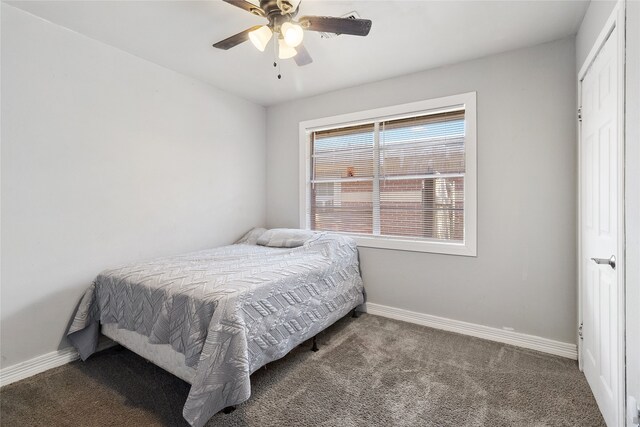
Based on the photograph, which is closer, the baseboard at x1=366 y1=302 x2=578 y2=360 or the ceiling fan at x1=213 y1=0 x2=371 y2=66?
the ceiling fan at x1=213 y1=0 x2=371 y2=66

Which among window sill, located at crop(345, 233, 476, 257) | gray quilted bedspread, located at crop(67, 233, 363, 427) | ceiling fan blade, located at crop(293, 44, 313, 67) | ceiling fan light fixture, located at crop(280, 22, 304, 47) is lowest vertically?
gray quilted bedspread, located at crop(67, 233, 363, 427)

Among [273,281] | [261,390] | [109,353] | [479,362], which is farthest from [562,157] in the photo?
[109,353]

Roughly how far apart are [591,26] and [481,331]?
2.38m

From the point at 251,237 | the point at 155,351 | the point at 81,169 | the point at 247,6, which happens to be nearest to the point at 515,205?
the point at 247,6

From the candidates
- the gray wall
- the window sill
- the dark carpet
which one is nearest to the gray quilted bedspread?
the dark carpet

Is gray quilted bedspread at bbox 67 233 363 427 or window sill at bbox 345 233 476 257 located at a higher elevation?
window sill at bbox 345 233 476 257

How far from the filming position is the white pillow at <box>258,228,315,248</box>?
10.1 feet

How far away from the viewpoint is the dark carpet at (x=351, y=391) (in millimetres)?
1648

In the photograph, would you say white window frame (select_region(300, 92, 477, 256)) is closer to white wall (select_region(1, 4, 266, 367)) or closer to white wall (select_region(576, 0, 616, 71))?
white wall (select_region(576, 0, 616, 71))

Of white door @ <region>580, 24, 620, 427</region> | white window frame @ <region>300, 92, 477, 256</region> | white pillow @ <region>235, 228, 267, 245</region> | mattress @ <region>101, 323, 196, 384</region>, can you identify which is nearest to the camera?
white door @ <region>580, 24, 620, 427</region>

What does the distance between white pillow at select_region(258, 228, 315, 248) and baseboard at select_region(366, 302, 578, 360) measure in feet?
3.33

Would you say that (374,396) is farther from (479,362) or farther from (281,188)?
(281,188)

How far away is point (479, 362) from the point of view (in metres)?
2.21

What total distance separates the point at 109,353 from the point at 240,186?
2.04 meters
